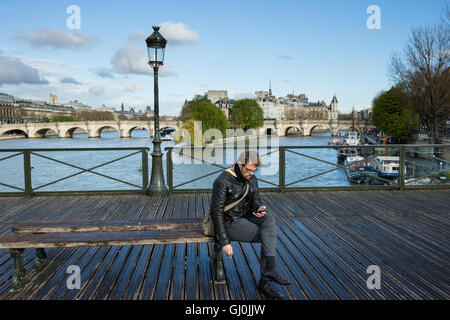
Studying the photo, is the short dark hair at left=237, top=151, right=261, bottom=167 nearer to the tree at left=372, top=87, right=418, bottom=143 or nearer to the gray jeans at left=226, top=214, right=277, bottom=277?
the gray jeans at left=226, top=214, right=277, bottom=277

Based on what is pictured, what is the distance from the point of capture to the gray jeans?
3283 millimetres

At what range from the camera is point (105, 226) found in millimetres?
3730

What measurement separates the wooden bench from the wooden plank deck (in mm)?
213

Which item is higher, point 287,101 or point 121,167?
point 287,101

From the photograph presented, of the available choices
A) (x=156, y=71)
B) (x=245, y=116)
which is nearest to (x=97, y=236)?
(x=156, y=71)

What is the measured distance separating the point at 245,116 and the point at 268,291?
3059 inches

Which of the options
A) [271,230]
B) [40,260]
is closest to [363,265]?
[271,230]

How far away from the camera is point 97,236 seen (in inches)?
138

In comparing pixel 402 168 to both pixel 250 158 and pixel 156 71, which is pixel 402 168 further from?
pixel 250 158

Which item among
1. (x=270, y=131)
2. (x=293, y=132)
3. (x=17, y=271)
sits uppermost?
(x=270, y=131)

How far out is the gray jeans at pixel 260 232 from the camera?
328cm

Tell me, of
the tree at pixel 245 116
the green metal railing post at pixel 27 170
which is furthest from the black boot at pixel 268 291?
the tree at pixel 245 116

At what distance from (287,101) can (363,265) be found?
522 ft
